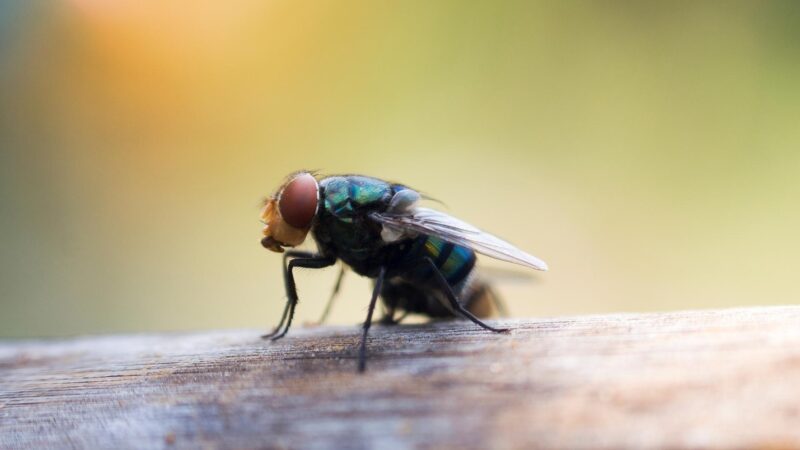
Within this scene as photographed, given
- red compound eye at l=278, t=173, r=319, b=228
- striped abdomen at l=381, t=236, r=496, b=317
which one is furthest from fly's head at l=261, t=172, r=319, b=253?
striped abdomen at l=381, t=236, r=496, b=317

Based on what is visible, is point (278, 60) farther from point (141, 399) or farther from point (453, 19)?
point (141, 399)

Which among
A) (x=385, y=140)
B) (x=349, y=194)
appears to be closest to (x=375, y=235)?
(x=349, y=194)

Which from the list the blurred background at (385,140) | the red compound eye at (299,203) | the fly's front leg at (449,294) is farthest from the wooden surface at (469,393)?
the blurred background at (385,140)

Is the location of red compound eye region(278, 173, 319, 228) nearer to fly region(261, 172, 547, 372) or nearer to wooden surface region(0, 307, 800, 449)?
fly region(261, 172, 547, 372)

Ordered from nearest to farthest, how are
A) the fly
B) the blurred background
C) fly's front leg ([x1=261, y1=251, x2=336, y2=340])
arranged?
the fly < fly's front leg ([x1=261, y1=251, x2=336, y2=340]) < the blurred background

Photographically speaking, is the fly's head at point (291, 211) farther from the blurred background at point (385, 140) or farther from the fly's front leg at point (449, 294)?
the blurred background at point (385, 140)

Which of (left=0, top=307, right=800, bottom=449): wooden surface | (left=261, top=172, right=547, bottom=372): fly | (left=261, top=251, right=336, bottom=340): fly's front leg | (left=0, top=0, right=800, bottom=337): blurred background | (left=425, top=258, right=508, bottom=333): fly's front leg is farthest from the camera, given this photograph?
(left=0, top=0, right=800, bottom=337): blurred background

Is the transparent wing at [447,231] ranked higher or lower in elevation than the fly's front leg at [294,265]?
higher
